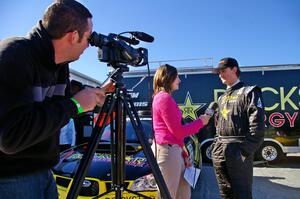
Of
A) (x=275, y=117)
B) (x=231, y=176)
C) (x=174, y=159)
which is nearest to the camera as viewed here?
(x=174, y=159)

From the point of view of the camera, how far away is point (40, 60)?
1.25 m

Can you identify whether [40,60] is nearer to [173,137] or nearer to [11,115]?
[11,115]

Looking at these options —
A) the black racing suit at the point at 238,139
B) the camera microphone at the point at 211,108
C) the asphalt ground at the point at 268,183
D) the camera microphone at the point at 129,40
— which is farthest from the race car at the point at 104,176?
the asphalt ground at the point at 268,183

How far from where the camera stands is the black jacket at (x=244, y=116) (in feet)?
9.17

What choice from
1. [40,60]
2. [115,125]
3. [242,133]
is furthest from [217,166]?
[40,60]

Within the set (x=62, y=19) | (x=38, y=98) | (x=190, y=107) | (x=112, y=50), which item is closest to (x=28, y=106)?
(x=38, y=98)

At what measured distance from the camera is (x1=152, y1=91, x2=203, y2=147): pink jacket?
2.57 meters

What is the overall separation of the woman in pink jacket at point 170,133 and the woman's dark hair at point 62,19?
1.43m

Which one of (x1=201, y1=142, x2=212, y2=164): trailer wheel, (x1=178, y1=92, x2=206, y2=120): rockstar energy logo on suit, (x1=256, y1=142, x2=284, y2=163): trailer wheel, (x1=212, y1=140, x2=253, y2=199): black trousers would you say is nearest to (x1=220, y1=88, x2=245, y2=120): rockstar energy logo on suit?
(x1=212, y1=140, x2=253, y2=199): black trousers

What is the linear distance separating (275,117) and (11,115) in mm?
8099

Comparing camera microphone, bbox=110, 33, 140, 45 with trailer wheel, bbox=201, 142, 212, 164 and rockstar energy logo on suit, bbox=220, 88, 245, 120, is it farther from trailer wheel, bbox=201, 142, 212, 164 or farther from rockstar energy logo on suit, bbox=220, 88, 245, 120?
trailer wheel, bbox=201, 142, 212, 164

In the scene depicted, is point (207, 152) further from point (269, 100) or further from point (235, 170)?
point (235, 170)

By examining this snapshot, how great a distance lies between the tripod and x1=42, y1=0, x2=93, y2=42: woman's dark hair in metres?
0.48

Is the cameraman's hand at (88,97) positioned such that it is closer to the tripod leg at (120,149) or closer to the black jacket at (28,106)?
the black jacket at (28,106)
